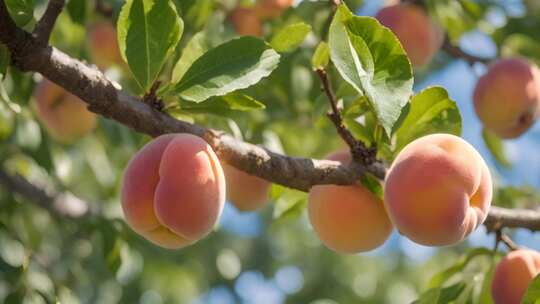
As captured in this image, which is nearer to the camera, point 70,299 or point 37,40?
point 37,40

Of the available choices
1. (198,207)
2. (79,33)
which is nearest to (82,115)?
(79,33)

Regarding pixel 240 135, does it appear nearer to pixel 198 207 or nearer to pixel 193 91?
pixel 193 91

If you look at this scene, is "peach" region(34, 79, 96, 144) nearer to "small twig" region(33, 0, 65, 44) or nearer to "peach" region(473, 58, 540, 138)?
"small twig" region(33, 0, 65, 44)

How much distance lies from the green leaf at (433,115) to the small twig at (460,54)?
69 centimetres

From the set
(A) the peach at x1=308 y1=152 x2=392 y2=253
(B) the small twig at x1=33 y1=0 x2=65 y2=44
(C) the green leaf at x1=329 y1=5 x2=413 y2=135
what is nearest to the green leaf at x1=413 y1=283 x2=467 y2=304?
(A) the peach at x1=308 y1=152 x2=392 y2=253

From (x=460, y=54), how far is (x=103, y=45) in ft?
2.83

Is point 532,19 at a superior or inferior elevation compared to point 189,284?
superior

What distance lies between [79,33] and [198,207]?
98 cm

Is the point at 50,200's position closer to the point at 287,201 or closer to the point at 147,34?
the point at 287,201

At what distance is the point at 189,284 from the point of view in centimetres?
265

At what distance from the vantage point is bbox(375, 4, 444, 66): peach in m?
1.84

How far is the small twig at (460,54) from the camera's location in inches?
77.2

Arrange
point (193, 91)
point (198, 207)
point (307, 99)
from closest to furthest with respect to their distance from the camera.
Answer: point (198, 207)
point (193, 91)
point (307, 99)

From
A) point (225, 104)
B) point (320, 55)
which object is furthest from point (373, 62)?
point (225, 104)
